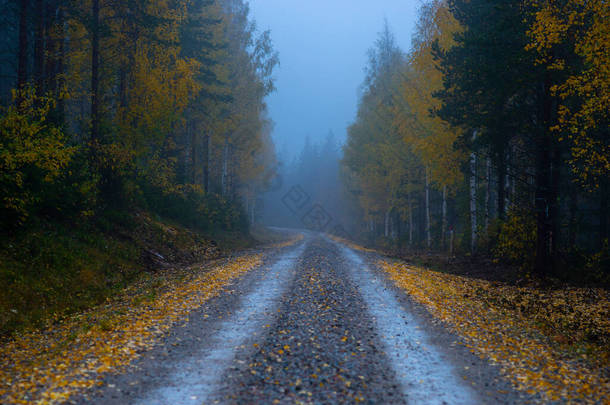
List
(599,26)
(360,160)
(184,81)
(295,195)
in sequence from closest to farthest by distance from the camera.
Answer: (599,26) → (184,81) → (360,160) → (295,195)

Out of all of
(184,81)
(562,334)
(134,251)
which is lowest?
(562,334)

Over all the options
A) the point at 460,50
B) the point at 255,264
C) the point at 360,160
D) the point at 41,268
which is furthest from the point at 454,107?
the point at 360,160

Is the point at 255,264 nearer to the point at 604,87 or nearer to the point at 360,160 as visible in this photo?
the point at 604,87

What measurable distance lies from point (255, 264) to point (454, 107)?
35.3 feet

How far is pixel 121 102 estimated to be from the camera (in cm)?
2045

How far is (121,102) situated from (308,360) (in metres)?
17.5

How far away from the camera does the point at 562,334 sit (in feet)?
30.2

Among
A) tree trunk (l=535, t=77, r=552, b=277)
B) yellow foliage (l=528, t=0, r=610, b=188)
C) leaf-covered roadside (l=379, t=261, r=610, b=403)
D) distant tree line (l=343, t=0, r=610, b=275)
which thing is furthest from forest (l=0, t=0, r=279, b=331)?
tree trunk (l=535, t=77, r=552, b=277)

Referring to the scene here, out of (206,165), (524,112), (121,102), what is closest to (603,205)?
(524,112)

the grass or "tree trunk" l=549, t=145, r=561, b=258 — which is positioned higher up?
"tree trunk" l=549, t=145, r=561, b=258

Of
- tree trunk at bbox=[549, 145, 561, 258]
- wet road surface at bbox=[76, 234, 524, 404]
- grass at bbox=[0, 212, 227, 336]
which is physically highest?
tree trunk at bbox=[549, 145, 561, 258]

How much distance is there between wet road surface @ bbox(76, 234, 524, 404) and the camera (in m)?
6.05

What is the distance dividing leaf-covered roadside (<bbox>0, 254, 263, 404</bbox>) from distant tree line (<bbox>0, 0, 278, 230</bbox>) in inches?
151

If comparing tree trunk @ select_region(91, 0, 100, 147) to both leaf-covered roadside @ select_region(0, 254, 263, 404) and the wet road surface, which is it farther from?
the wet road surface
